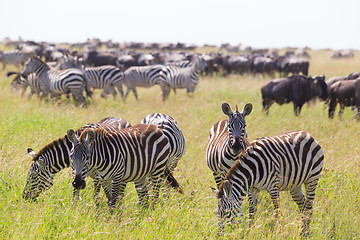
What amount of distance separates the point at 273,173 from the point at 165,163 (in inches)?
64.9

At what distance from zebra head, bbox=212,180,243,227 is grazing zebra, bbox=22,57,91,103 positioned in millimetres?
10906

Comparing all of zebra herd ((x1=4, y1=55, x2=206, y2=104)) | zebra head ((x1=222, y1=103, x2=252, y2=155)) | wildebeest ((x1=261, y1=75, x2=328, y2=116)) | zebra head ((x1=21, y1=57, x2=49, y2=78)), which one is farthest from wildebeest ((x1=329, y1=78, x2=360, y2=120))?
zebra head ((x1=21, y1=57, x2=49, y2=78))

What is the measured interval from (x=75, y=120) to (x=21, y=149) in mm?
3031

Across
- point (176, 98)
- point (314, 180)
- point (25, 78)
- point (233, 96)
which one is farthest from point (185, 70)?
point (314, 180)

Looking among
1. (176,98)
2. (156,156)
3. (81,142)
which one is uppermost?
(81,142)

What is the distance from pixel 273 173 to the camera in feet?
16.1

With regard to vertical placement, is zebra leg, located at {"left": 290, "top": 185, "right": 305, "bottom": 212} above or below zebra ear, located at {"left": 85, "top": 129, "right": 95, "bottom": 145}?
below

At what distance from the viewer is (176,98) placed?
709 inches

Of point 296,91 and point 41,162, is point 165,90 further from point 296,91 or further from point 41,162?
point 41,162

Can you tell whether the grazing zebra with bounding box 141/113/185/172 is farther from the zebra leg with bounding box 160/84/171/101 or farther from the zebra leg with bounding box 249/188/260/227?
the zebra leg with bounding box 160/84/171/101

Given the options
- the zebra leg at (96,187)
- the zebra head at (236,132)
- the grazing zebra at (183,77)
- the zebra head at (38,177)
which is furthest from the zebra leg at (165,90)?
the zebra head at (38,177)

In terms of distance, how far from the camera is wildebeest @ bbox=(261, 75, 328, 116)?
14250 millimetres

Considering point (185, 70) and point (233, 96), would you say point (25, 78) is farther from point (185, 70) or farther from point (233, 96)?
point (233, 96)

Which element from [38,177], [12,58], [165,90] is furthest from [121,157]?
[12,58]
